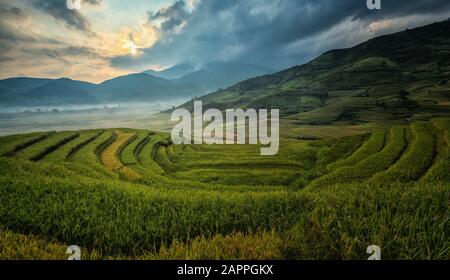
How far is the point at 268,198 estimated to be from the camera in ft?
29.8

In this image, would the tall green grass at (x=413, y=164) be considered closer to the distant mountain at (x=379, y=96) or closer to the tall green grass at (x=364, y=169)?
the tall green grass at (x=364, y=169)

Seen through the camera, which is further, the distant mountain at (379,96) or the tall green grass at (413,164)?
the distant mountain at (379,96)

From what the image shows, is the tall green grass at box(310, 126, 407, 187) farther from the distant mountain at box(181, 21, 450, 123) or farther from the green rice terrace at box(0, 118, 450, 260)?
the distant mountain at box(181, 21, 450, 123)

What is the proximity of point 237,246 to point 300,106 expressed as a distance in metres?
166

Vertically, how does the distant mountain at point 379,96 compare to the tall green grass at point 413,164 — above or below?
above

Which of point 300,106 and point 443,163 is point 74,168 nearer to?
point 443,163

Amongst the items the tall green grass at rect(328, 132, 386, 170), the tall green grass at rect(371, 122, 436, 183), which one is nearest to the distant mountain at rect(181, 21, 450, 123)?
the tall green grass at rect(328, 132, 386, 170)

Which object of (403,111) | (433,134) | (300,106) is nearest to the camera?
(433,134)

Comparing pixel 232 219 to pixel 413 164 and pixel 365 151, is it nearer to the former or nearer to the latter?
pixel 413 164

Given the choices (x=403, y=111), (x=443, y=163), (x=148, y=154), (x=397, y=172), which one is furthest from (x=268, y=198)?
(x=403, y=111)

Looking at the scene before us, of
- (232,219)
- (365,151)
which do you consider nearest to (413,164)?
(365,151)

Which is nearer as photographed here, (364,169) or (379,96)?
(364,169)

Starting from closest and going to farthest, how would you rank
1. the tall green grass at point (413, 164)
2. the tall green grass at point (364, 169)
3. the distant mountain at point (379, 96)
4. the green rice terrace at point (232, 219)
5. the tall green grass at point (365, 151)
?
the green rice terrace at point (232, 219), the tall green grass at point (413, 164), the tall green grass at point (364, 169), the tall green grass at point (365, 151), the distant mountain at point (379, 96)

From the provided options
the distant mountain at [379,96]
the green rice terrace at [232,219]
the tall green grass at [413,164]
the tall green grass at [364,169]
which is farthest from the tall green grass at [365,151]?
the distant mountain at [379,96]
